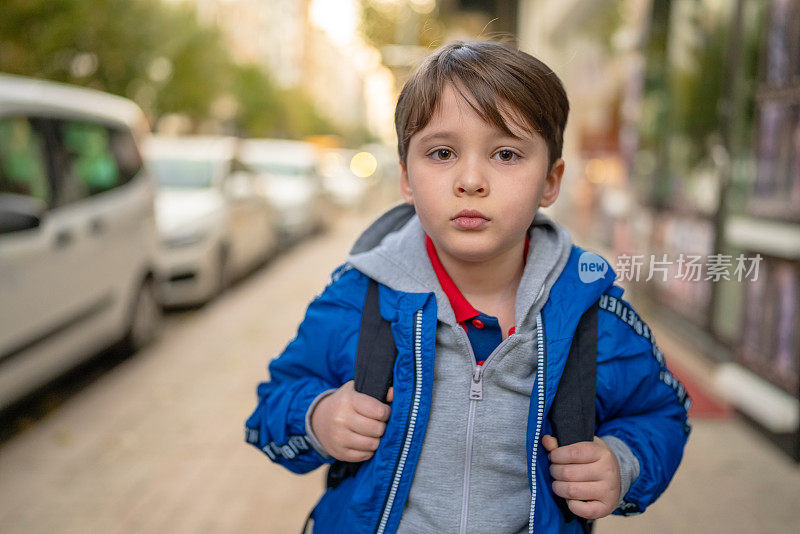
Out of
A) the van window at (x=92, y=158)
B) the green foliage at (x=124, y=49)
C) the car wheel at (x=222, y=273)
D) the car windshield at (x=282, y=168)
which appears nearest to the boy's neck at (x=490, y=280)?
the van window at (x=92, y=158)

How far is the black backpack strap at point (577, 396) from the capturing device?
1332 mm

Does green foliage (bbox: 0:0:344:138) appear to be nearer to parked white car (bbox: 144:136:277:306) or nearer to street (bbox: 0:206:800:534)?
parked white car (bbox: 144:136:277:306)

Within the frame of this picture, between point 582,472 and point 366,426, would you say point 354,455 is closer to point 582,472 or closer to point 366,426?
point 366,426

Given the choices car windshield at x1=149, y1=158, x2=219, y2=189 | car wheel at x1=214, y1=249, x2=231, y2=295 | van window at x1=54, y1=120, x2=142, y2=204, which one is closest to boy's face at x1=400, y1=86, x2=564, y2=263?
van window at x1=54, y1=120, x2=142, y2=204

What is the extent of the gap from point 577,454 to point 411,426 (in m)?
0.30

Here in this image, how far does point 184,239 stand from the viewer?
7.30 m

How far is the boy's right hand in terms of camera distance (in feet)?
4.41

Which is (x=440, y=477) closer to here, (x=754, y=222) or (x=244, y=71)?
(x=754, y=222)

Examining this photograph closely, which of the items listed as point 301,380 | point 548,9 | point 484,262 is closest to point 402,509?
point 301,380

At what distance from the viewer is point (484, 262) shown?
1.43m

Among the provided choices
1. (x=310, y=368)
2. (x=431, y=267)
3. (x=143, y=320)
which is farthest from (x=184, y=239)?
(x=431, y=267)

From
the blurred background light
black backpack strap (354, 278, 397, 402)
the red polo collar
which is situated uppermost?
the red polo collar

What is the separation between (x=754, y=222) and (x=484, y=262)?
3530 mm

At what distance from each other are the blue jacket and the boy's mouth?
184 millimetres
